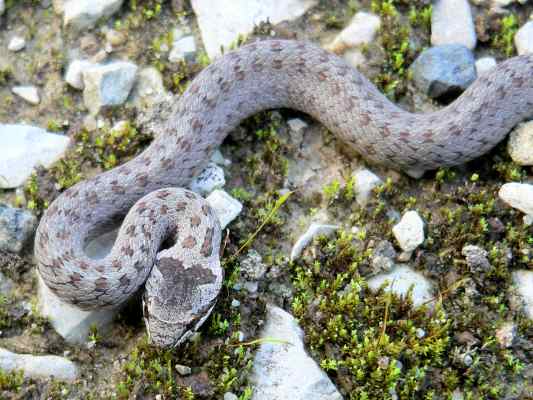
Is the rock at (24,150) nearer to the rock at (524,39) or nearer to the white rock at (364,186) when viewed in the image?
the white rock at (364,186)

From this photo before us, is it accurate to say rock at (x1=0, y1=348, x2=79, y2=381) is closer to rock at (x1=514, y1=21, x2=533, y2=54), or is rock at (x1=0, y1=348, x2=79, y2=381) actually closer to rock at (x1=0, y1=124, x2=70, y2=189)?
rock at (x1=0, y1=124, x2=70, y2=189)

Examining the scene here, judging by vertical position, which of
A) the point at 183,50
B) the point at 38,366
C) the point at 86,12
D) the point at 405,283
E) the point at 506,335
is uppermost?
the point at 86,12

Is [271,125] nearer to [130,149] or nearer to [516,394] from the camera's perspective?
[130,149]

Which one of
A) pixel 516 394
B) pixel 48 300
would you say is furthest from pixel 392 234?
pixel 48 300

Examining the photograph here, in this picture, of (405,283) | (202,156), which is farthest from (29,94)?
(405,283)

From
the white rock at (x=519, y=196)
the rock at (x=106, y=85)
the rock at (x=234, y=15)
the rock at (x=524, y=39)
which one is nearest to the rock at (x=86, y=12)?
the rock at (x=106, y=85)

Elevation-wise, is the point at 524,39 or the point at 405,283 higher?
the point at 524,39

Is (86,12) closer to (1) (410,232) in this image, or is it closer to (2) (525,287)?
(1) (410,232)
